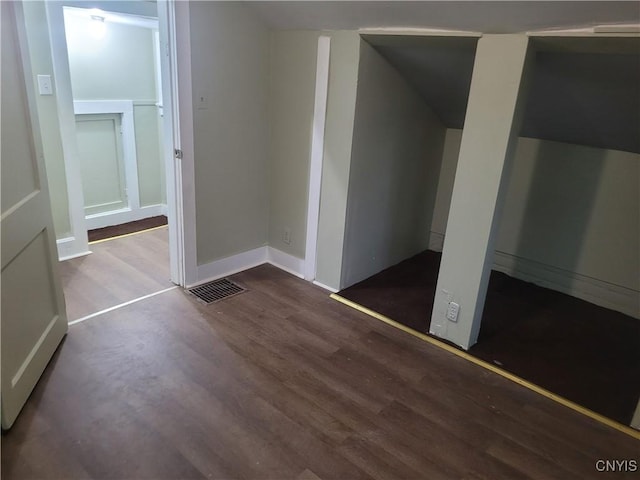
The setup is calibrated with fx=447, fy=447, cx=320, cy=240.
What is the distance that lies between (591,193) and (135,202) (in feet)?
11.8

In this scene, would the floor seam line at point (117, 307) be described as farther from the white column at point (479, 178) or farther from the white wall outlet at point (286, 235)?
the white column at point (479, 178)

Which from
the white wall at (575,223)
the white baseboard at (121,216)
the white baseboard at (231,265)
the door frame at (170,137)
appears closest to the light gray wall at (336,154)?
the white baseboard at (231,265)

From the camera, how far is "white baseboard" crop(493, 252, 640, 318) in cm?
298

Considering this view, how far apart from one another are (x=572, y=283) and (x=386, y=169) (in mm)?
1570

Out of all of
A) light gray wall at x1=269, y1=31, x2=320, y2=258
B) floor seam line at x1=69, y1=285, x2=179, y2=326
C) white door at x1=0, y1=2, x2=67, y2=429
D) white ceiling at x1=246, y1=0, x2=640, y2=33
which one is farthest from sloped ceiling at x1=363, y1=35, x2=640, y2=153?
floor seam line at x1=69, y1=285, x2=179, y2=326

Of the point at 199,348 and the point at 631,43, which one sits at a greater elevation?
the point at 631,43

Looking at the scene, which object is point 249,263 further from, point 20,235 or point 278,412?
point 20,235

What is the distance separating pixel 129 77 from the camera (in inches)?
145

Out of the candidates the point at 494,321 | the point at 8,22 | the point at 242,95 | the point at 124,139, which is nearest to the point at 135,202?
the point at 124,139

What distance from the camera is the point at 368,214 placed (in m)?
3.00

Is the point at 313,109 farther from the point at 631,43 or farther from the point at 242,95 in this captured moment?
the point at 631,43

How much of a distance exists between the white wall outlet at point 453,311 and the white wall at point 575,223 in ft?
4.09

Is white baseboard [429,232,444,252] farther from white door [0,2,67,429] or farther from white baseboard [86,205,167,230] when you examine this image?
white door [0,2,67,429]

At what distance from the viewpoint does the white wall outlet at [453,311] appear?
2.42 meters
